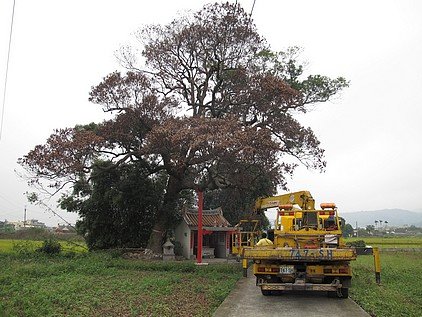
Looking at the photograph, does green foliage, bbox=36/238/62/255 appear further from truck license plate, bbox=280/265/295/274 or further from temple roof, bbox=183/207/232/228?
truck license plate, bbox=280/265/295/274

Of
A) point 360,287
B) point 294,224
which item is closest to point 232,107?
point 294,224

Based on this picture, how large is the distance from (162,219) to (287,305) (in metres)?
13.7

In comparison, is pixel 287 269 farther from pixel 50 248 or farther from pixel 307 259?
pixel 50 248

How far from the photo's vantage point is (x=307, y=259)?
9.73 metres

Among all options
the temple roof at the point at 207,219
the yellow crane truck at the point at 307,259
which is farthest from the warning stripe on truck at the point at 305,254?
the temple roof at the point at 207,219

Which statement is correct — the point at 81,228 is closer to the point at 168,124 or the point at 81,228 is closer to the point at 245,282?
the point at 168,124

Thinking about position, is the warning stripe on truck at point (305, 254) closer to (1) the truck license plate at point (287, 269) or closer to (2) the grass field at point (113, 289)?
(1) the truck license plate at point (287, 269)

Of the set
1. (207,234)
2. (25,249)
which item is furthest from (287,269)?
(25,249)

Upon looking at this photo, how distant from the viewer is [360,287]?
11.8 meters

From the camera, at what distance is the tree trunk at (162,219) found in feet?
71.2

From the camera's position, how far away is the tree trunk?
21.7 m

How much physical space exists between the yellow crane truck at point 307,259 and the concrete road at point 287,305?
0.32 m

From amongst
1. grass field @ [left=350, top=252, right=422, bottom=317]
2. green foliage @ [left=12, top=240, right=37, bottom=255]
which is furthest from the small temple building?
grass field @ [left=350, top=252, right=422, bottom=317]

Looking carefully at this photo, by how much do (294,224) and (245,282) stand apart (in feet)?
9.08
